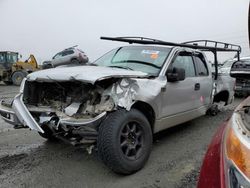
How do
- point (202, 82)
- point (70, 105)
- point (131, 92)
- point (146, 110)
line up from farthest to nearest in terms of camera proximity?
point (202, 82) → point (146, 110) → point (70, 105) → point (131, 92)

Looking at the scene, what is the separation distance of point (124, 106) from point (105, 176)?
900 mm

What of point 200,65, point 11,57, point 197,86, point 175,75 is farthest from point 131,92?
point 11,57

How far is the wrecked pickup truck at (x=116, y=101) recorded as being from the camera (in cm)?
352

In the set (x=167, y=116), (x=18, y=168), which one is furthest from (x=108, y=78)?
(x=18, y=168)

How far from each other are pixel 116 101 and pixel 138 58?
1375 millimetres

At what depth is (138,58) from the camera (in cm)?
480

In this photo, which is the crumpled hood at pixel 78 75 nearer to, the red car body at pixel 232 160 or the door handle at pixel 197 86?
the door handle at pixel 197 86

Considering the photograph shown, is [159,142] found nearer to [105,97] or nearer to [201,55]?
[105,97]

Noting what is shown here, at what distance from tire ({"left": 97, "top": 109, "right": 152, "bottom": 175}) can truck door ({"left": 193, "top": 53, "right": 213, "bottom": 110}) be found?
73.9 inches

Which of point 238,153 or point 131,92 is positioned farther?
point 131,92

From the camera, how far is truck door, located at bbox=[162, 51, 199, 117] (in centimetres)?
449

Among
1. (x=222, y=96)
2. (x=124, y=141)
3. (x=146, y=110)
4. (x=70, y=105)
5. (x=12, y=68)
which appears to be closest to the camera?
(x=124, y=141)

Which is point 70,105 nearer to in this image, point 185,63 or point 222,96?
point 185,63

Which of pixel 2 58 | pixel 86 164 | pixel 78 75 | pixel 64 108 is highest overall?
pixel 78 75
